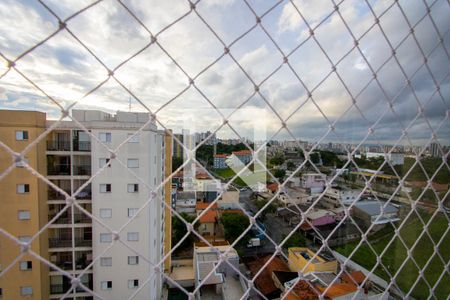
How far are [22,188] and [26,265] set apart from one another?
0.78m

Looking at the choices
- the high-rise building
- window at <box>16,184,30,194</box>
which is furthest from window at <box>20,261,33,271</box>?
the high-rise building

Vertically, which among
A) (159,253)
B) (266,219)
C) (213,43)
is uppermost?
(213,43)

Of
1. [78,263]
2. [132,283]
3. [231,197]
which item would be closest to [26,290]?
[78,263]

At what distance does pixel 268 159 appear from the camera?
39.7 inches

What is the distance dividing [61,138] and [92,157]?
1.38ft

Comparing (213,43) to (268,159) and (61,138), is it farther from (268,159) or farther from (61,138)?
(61,138)

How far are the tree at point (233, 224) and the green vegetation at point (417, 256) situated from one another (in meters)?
2.50

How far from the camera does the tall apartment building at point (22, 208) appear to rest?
161cm

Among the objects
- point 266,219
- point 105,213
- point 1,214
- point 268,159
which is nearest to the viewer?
point 268,159

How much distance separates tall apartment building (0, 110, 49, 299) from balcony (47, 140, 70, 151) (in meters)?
0.16

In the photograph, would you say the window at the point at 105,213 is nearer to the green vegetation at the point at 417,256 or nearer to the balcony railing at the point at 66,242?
the balcony railing at the point at 66,242

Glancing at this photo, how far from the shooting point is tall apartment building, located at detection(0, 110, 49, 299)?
5.29 ft

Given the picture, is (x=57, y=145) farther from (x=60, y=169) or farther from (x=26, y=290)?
(x=26, y=290)

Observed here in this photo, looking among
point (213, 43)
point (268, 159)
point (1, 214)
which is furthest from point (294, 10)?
point (1, 214)
